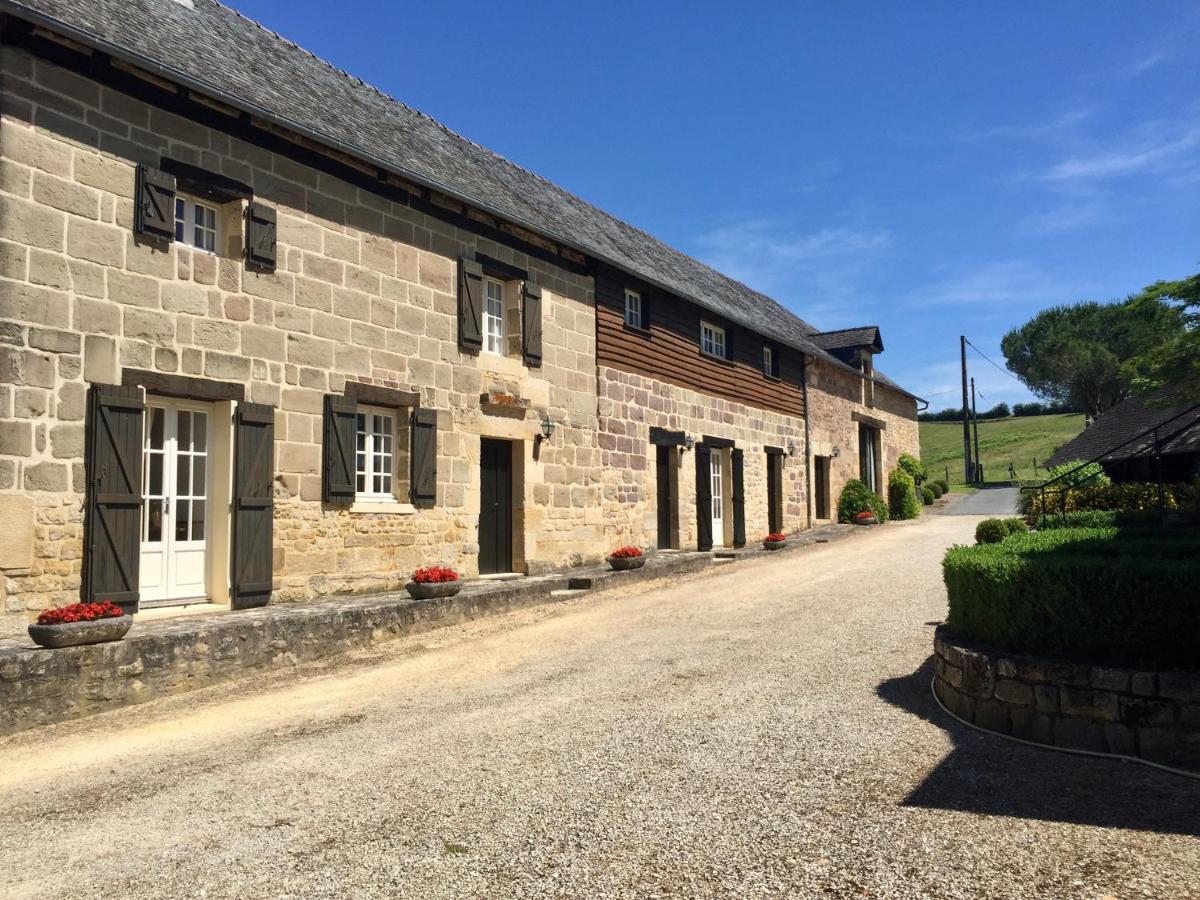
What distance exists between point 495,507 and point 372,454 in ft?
7.88

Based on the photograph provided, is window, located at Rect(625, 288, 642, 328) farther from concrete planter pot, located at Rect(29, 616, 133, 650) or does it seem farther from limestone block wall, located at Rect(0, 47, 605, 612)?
concrete planter pot, located at Rect(29, 616, 133, 650)

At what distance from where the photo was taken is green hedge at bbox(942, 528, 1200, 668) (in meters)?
4.78

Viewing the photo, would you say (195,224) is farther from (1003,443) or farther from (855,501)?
(1003,443)

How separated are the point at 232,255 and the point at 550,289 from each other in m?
5.28

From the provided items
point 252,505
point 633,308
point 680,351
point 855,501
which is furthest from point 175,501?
point 855,501

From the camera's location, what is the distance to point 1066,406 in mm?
63781

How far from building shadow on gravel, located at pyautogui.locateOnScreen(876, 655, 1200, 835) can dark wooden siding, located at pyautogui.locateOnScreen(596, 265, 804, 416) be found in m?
10.3

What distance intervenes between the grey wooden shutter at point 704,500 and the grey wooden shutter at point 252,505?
30.7 feet

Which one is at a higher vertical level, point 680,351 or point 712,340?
point 712,340

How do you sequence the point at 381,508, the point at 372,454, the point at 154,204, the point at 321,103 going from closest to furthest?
the point at 154,204 → the point at 381,508 → the point at 372,454 → the point at 321,103

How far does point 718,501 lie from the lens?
18.0 metres

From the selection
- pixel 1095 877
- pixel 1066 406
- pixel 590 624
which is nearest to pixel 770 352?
pixel 590 624

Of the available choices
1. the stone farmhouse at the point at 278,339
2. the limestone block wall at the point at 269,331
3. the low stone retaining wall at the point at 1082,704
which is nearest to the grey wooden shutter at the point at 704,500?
the stone farmhouse at the point at 278,339

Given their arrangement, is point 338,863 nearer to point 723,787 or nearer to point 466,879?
point 466,879
